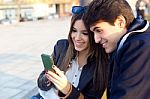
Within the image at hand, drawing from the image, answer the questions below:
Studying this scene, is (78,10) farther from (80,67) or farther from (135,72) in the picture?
(135,72)

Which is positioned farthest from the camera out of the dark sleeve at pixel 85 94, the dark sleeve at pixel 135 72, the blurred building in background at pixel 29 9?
the blurred building in background at pixel 29 9

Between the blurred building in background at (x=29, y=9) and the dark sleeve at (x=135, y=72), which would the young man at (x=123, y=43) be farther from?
the blurred building in background at (x=29, y=9)

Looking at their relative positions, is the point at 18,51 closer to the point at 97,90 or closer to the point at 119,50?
the point at 97,90

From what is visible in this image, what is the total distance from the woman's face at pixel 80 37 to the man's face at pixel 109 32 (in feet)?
2.36

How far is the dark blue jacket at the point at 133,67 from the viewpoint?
4.52 feet

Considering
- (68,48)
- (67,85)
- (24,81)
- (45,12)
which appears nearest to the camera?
(67,85)

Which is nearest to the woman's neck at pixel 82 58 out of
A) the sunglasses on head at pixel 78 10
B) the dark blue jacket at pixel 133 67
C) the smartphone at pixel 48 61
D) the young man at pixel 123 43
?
the sunglasses on head at pixel 78 10

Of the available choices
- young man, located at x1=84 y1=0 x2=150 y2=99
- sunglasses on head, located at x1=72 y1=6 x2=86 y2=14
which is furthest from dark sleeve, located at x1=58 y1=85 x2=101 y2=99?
young man, located at x1=84 y1=0 x2=150 y2=99

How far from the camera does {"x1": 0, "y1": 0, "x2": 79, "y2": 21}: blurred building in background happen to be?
46.2 meters

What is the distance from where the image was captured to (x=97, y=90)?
7.70 feet

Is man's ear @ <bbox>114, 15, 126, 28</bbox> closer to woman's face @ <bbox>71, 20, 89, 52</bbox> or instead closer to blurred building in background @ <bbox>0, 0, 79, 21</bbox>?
woman's face @ <bbox>71, 20, 89, 52</bbox>

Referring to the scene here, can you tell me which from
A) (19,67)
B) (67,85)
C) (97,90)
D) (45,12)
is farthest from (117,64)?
(45,12)

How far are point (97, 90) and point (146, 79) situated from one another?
992mm

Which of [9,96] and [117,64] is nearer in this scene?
[117,64]
